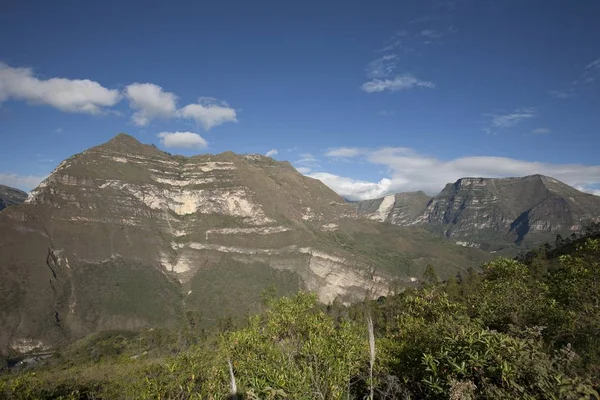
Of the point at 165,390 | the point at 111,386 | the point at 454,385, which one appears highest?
the point at 454,385

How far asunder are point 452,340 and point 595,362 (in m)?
7.45

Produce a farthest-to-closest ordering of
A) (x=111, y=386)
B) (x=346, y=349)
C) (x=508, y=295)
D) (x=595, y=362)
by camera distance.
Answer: (x=111, y=386) < (x=508, y=295) < (x=346, y=349) < (x=595, y=362)

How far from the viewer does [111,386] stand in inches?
1149

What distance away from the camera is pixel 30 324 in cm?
16862

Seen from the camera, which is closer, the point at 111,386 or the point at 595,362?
the point at 595,362

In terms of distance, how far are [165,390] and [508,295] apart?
23795 mm

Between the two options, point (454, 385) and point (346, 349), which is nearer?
point (454, 385)

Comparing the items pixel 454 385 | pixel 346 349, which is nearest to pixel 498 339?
pixel 454 385

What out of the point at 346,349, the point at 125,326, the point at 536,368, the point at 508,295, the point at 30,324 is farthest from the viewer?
the point at 125,326

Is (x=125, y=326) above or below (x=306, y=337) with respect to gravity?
below

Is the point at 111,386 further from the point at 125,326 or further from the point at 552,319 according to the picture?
the point at 125,326

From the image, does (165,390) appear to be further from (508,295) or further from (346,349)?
(508,295)

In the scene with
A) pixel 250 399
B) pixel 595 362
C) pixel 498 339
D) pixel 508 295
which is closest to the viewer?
pixel 498 339

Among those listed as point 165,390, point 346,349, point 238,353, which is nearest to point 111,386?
point 165,390
